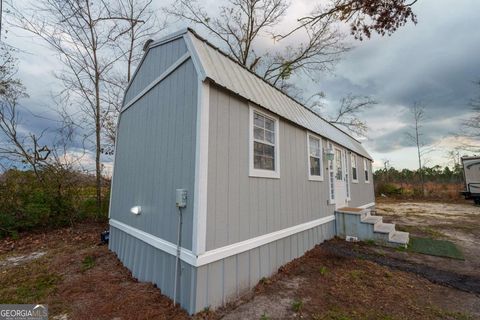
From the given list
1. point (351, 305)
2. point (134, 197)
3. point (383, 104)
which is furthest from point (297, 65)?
point (351, 305)

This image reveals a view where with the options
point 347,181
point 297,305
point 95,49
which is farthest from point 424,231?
point 95,49

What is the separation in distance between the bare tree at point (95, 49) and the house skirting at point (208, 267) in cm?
611

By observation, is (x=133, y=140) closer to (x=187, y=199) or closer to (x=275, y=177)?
(x=187, y=199)

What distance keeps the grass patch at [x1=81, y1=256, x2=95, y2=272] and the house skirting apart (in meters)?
0.56

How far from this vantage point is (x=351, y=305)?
9.95 ft

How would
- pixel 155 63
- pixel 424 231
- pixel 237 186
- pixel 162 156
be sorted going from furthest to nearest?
pixel 424 231, pixel 155 63, pixel 162 156, pixel 237 186

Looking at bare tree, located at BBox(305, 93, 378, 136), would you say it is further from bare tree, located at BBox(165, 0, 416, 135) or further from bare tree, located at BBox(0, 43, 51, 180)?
bare tree, located at BBox(0, 43, 51, 180)

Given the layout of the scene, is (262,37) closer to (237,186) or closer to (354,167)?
(354,167)

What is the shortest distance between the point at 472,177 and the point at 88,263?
890 inches

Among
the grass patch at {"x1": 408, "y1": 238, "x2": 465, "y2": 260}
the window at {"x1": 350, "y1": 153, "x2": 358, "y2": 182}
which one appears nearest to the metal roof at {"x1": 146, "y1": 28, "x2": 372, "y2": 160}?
the grass patch at {"x1": 408, "y1": 238, "x2": 465, "y2": 260}

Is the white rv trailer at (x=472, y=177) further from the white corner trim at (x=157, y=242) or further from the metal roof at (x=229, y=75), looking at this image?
the white corner trim at (x=157, y=242)

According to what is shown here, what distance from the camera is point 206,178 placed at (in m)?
2.92

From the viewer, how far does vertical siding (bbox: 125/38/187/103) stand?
3.90 meters

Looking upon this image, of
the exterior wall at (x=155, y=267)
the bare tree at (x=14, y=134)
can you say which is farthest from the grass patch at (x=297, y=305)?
the bare tree at (x=14, y=134)
